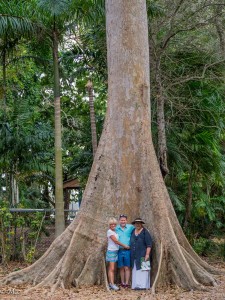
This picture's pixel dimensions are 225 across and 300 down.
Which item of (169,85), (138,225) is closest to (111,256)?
(138,225)

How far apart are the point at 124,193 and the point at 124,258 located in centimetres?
118

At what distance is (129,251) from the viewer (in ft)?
27.9

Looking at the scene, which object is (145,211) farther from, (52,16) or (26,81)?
(26,81)

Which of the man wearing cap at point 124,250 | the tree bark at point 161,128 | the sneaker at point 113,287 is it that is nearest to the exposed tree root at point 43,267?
the man wearing cap at point 124,250

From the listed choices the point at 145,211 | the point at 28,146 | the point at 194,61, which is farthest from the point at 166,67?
the point at 145,211

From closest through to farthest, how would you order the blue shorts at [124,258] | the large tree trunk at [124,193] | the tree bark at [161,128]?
1. the large tree trunk at [124,193]
2. the blue shorts at [124,258]
3. the tree bark at [161,128]

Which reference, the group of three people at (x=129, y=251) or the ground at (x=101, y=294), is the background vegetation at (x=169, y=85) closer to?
the ground at (x=101, y=294)

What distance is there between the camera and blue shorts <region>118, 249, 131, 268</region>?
8523 millimetres

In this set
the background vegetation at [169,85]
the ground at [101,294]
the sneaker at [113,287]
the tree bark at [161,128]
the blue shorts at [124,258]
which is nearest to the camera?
the ground at [101,294]

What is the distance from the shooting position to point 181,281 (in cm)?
814

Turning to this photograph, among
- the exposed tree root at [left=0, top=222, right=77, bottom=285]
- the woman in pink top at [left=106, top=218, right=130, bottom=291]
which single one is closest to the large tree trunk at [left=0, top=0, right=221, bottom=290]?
the exposed tree root at [left=0, top=222, right=77, bottom=285]

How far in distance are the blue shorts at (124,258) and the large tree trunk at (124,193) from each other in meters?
0.32

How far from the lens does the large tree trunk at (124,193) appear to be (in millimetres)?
8391

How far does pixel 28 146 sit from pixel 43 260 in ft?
17.6
